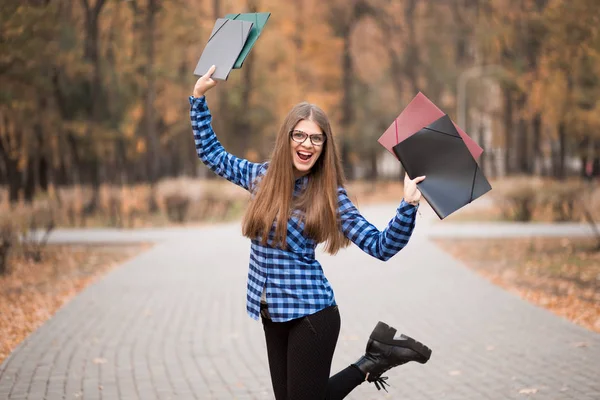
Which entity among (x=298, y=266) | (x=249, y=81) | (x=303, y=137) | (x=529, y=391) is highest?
(x=303, y=137)

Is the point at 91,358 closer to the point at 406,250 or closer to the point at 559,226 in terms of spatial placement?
the point at 406,250

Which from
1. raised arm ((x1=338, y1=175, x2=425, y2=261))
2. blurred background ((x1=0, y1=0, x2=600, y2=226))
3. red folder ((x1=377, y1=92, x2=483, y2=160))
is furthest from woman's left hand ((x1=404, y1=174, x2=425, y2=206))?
blurred background ((x1=0, y1=0, x2=600, y2=226))

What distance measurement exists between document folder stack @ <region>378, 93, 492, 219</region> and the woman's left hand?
1.6 inches

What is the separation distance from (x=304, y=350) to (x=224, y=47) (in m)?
1.38

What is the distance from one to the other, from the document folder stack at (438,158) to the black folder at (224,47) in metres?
0.79

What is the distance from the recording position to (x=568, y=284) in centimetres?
1275

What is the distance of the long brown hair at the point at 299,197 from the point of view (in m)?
3.85

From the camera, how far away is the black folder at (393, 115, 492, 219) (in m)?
3.85

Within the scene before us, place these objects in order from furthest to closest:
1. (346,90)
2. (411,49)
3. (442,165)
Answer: (346,90) → (411,49) → (442,165)

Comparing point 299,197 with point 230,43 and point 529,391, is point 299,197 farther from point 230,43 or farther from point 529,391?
point 529,391

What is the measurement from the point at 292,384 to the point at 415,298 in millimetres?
7577

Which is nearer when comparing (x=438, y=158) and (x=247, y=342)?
(x=438, y=158)

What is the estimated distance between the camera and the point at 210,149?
169 inches

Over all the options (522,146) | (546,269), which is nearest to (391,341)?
(546,269)
